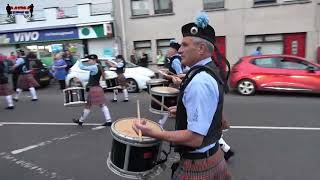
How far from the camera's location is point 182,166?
2893mm

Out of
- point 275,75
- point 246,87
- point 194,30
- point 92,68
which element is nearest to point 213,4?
point 246,87

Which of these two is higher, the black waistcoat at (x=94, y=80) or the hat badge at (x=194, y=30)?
the hat badge at (x=194, y=30)

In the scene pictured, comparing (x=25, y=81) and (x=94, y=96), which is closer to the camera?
(x=94, y=96)

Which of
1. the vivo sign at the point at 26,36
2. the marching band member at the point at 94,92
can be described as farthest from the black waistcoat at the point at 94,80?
the vivo sign at the point at 26,36

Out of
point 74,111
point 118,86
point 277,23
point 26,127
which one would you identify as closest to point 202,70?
point 26,127

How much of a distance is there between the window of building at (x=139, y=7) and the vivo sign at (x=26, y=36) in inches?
280

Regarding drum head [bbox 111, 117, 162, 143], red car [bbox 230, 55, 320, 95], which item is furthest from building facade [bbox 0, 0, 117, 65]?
drum head [bbox 111, 117, 162, 143]

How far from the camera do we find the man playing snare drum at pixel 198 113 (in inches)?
102

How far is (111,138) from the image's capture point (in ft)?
25.5

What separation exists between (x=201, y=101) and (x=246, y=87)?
11053 millimetres

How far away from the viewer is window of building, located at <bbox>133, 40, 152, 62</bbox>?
22984mm

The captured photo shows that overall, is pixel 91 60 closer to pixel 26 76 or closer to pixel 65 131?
pixel 65 131

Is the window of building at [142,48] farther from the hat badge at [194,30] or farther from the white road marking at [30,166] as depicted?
the hat badge at [194,30]

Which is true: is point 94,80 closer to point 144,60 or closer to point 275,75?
point 275,75
